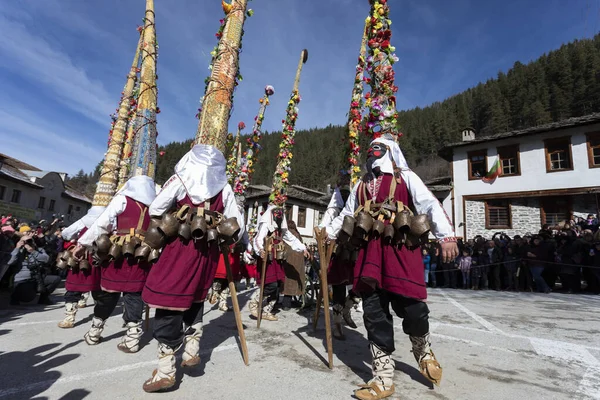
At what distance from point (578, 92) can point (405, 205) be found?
6132cm

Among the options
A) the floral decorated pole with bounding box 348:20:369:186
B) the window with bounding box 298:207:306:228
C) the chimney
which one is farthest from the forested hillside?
the floral decorated pole with bounding box 348:20:369:186

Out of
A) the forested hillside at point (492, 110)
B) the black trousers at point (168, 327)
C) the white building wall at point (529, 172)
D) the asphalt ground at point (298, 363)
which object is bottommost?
the asphalt ground at point (298, 363)

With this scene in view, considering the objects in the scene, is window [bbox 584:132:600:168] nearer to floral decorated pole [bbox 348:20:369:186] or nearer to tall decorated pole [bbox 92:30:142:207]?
floral decorated pole [bbox 348:20:369:186]

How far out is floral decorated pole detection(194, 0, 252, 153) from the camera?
3.55m

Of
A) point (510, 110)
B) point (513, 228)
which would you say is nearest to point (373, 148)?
point (513, 228)

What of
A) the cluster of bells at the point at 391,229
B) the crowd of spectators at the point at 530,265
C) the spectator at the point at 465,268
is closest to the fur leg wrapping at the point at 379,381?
the cluster of bells at the point at 391,229

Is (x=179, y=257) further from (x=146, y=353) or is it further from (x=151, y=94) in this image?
(x=151, y=94)

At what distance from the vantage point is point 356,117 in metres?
6.41

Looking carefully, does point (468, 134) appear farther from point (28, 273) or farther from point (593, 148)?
point (28, 273)

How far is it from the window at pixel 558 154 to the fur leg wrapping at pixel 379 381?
20961 mm

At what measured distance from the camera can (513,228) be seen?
18.5 metres

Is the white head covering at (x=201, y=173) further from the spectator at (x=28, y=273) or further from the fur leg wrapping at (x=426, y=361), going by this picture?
the spectator at (x=28, y=273)

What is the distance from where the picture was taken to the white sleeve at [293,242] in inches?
207

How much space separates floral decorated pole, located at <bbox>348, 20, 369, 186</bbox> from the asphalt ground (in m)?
3.06
